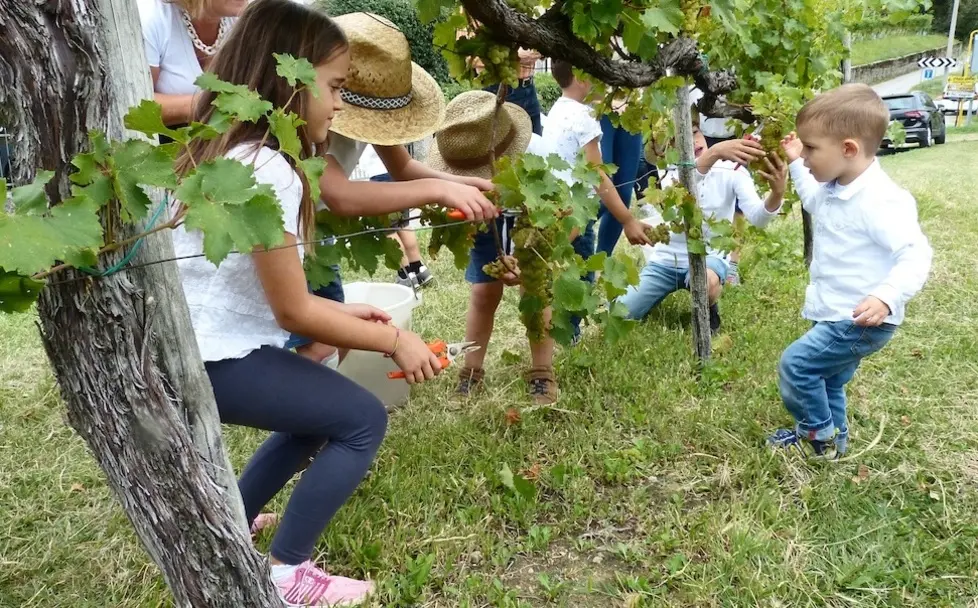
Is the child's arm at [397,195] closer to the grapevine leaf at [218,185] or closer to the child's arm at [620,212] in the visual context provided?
the grapevine leaf at [218,185]

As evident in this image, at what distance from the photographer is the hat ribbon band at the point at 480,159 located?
8.98 ft

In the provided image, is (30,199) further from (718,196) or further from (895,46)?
(895,46)

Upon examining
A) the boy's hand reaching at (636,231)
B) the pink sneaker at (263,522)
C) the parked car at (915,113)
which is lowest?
the parked car at (915,113)

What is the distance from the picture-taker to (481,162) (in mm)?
2779

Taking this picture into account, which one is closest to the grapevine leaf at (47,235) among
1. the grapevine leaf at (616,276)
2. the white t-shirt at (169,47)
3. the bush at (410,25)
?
the white t-shirt at (169,47)

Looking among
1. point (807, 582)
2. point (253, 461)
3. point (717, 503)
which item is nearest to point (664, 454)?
point (717, 503)

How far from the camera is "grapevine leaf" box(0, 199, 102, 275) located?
2.99 feet

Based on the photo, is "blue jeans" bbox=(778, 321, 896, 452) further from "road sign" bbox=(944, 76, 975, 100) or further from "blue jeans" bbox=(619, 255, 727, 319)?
"road sign" bbox=(944, 76, 975, 100)

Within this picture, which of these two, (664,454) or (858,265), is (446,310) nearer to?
(664,454)

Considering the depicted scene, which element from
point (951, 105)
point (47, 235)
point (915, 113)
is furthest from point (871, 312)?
point (951, 105)

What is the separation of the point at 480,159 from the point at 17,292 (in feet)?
6.30

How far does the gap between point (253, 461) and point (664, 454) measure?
1372 mm

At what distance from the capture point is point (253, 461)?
2088 millimetres

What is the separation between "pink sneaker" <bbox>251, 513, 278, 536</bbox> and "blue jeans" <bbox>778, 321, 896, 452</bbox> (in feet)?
5.60
